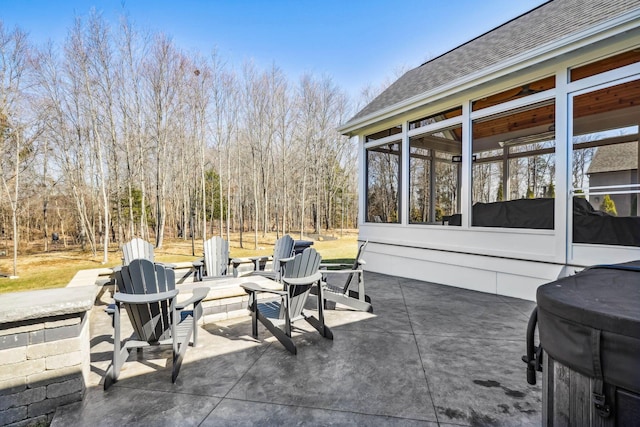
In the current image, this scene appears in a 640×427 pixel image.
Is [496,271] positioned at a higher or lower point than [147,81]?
lower

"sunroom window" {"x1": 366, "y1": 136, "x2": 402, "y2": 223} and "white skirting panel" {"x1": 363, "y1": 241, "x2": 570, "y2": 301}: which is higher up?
"sunroom window" {"x1": 366, "y1": 136, "x2": 402, "y2": 223}

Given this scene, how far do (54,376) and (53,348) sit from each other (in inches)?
7.2

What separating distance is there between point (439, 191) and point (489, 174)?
1.16 meters

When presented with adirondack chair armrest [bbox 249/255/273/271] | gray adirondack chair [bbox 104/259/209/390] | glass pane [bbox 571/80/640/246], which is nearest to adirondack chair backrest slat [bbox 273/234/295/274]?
adirondack chair armrest [bbox 249/255/273/271]

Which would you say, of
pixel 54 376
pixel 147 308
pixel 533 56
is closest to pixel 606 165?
pixel 533 56

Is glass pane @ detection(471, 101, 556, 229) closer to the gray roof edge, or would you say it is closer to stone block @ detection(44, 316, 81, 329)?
the gray roof edge

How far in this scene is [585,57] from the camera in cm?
390

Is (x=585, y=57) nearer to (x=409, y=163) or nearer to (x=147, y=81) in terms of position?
(x=409, y=163)

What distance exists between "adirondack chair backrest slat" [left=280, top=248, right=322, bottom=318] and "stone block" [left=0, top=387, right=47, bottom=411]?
179cm

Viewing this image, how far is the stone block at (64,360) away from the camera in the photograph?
6.48 ft

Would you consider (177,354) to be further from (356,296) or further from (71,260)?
(71,260)

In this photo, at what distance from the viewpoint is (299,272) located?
3043 millimetres

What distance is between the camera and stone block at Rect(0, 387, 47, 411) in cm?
186

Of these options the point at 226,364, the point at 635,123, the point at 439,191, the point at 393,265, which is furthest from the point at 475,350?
the point at 635,123
